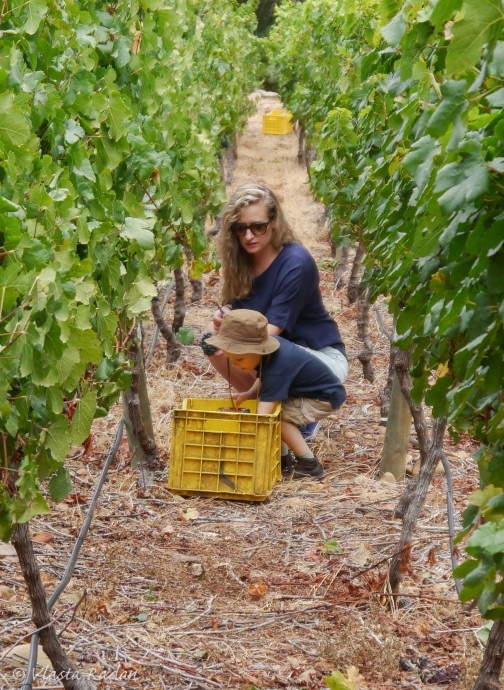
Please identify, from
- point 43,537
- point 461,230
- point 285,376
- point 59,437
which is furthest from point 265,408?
point 461,230

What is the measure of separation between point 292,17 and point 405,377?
14589 mm

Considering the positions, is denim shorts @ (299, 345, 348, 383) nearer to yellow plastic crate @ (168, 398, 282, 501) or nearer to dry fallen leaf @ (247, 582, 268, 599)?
yellow plastic crate @ (168, 398, 282, 501)

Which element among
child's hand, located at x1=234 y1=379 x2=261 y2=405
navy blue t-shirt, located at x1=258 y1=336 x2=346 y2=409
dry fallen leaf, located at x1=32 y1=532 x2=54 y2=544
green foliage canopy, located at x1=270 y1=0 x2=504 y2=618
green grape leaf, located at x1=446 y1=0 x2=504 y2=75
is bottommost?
dry fallen leaf, located at x1=32 y1=532 x2=54 y2=544

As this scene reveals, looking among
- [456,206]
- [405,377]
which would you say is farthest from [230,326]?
[456,206]

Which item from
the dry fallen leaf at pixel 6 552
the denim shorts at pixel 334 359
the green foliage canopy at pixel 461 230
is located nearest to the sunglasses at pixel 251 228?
the denim shorts at pixel 334 359

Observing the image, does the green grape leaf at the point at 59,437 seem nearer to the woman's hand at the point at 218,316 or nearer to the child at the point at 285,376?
the child at the point at 285,376

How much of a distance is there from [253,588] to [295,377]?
139 cm

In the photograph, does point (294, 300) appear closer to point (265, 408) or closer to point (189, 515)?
point (265, 408)

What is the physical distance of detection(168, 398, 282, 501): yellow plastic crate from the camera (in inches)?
174

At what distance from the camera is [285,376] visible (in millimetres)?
4629

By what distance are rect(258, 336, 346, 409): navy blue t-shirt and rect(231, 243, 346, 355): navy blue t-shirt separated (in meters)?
0.15

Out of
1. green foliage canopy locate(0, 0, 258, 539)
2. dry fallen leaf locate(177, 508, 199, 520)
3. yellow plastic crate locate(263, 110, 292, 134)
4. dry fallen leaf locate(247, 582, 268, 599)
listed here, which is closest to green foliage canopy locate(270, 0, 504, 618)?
green foliage canopy locate(0, 0, 258, 539)

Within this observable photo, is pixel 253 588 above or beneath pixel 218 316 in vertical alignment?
beneath

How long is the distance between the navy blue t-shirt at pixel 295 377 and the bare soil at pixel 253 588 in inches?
17.1
